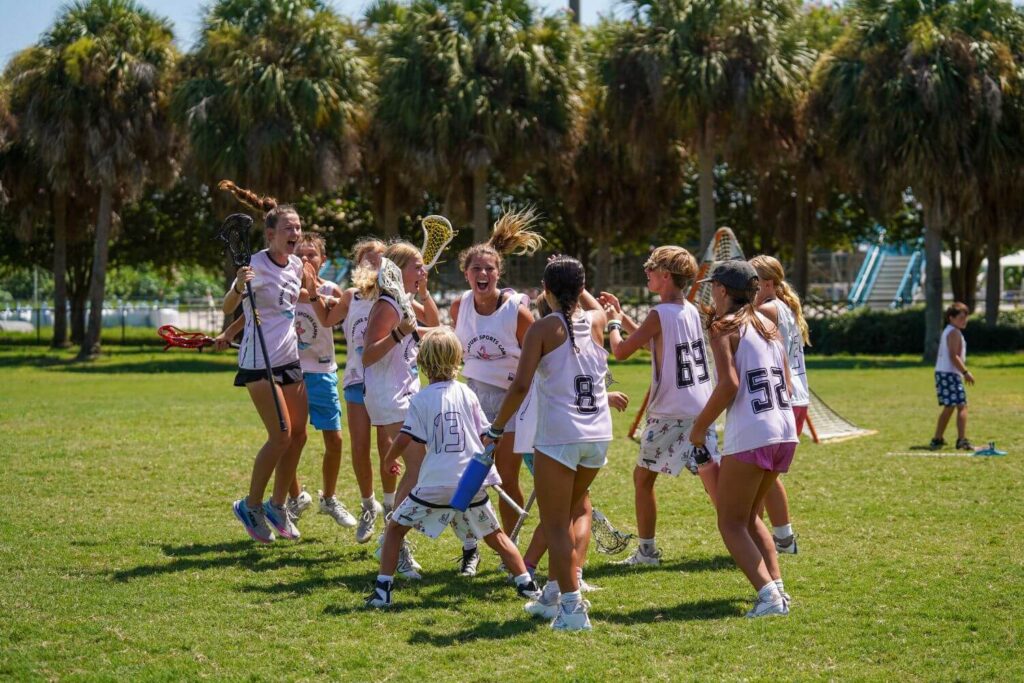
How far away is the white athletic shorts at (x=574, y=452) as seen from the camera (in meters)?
6.07

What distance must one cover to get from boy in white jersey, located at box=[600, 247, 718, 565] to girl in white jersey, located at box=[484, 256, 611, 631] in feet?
2.55

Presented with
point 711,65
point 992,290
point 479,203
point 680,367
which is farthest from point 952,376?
point 992,290

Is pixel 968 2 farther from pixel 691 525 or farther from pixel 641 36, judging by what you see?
pixel 691 525

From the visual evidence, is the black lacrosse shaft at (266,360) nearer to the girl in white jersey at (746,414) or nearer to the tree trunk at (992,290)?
the girl in white jersey at (746,414)

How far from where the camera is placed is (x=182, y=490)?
10.4 meters

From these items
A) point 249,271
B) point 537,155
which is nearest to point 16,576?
point 249,271

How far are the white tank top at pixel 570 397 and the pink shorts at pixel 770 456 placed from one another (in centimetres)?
68

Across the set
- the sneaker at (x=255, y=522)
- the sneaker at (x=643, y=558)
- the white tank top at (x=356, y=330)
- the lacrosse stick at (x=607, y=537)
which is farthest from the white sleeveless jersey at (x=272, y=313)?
the sneaker at (x=643, y=558)

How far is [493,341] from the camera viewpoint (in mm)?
7188

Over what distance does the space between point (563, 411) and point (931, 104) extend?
23.8 m

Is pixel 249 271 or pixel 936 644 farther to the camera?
pixel 249 271

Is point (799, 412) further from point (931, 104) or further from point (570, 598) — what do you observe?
point (931, 104)

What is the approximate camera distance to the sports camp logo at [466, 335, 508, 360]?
7.18m

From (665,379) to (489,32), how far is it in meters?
25.0
